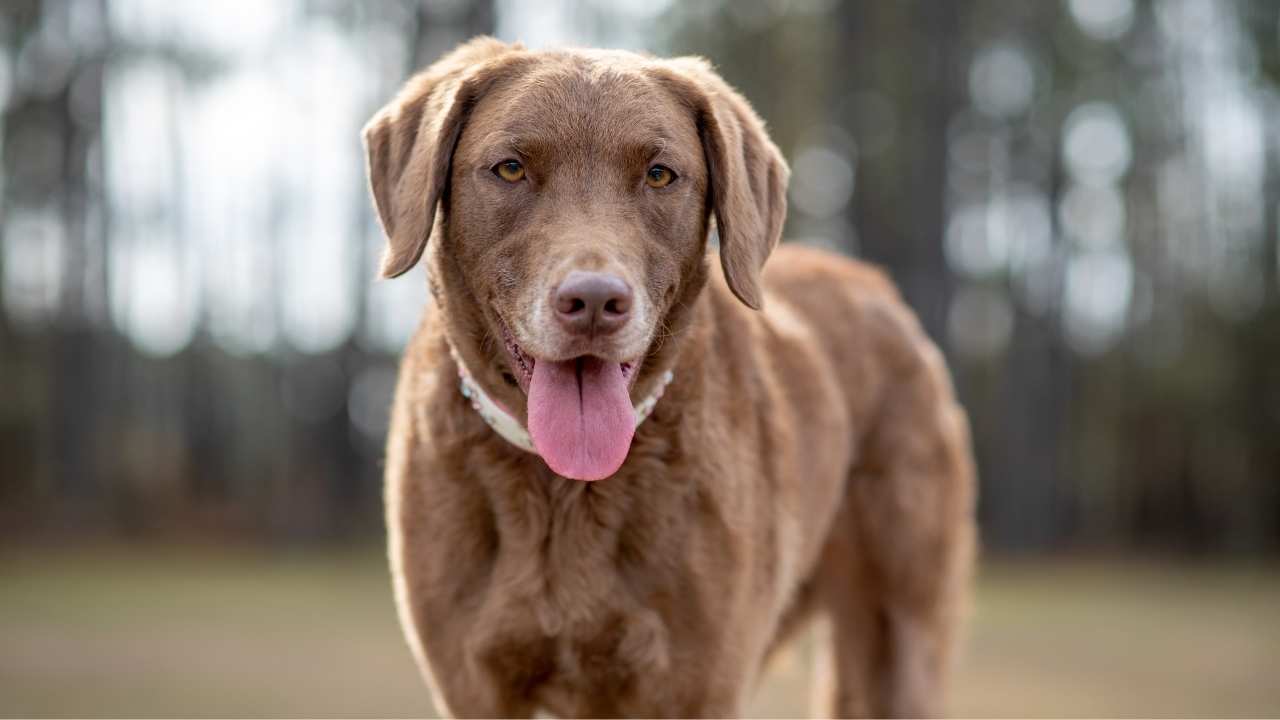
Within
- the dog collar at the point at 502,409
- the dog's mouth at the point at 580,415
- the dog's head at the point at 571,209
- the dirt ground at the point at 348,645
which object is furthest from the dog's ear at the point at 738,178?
the dirt ground at the point at 348,645

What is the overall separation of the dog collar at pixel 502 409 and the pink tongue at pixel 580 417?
278 mm

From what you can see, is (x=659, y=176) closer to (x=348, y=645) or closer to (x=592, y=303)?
(x=592, y=303)

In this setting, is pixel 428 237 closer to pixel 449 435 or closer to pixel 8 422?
pixel 449 435

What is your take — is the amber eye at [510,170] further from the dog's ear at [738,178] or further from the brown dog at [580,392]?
the dog's ear at [738,178]

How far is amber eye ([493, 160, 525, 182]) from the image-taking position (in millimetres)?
3643

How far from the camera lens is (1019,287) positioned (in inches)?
987

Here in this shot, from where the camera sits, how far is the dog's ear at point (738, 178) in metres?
3.86

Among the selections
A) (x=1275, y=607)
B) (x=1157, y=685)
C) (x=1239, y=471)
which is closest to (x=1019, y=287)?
(x=1239, y=471)

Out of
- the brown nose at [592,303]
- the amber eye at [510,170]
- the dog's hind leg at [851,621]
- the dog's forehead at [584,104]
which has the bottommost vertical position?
the dog's hind leg at [851,621]

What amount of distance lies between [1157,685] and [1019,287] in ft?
50.1

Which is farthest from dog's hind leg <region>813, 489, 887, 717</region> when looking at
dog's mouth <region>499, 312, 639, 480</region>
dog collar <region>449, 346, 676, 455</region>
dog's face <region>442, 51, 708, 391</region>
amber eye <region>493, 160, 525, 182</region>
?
amber eye <region>493, 160, 525, 182</region>

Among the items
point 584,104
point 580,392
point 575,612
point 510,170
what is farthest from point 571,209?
point 575,612

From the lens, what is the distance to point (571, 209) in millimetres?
3514

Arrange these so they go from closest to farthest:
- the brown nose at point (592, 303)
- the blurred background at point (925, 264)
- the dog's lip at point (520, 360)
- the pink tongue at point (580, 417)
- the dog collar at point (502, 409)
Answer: the brown nose at point (592, 303), the pink tongue at point (580, 417), the dog's lip at point (520, 360), the dog collar at point (502, 409), the blurred background at point (925, 264)
